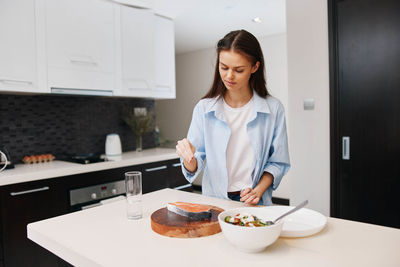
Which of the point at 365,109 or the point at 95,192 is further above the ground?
the point at 365,109

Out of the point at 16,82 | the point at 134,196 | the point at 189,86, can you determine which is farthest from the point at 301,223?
the point at 189,86

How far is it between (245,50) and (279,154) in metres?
0.50

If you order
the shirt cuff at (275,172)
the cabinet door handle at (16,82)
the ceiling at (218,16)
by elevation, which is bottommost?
the shirt cuff at (275,172)

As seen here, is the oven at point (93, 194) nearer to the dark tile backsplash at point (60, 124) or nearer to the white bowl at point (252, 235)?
the dark tile backsplash at point (60, 124)

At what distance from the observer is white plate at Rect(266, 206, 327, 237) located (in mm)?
947

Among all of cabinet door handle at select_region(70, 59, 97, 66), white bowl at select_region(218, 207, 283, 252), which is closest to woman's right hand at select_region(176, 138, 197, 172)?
white bowl at select_region(218, 207, 283, 252)

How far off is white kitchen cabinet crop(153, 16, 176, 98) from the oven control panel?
109 centimetres

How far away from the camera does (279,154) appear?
1.45 meters

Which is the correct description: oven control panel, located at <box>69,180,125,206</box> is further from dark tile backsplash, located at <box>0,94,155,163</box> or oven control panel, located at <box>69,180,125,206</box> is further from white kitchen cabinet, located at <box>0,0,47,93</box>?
white kitchen cabinet, located at <box>0,0,47,93</box>

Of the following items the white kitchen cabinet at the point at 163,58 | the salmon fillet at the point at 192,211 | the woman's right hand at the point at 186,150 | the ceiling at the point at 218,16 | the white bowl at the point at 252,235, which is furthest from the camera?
the white kitchen cabinet at the point at 163,58

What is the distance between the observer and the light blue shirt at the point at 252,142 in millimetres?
1456

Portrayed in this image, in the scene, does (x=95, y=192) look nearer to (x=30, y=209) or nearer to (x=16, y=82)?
(x=30, y=209)

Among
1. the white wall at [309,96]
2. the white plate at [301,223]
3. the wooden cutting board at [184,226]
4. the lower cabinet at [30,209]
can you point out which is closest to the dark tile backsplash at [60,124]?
the lower cabinet at [30,209]

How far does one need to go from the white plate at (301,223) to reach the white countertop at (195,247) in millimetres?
21
